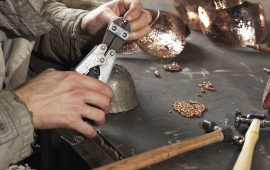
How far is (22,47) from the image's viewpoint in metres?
1.09

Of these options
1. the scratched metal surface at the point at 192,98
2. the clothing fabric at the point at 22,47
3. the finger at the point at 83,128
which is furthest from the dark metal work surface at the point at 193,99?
the clothing fabric at the point at 22,47

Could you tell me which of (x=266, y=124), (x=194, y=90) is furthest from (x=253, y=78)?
(x=266, y=124)

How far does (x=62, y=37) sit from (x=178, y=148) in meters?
0.56

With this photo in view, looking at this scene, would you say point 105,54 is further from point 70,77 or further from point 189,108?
point 189,108

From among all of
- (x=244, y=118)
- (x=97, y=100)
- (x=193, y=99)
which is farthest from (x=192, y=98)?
(x=97, y=100)

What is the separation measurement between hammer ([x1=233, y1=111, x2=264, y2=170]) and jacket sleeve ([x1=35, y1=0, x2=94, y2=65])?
0.52 metres

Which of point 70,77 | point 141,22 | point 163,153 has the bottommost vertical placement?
point 163,153

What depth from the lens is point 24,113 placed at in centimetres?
91

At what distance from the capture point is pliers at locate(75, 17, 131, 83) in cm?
100

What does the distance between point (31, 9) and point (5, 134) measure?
29 cm

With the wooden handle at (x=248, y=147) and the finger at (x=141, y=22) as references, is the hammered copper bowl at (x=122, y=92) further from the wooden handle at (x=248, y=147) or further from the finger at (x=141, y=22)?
the wooden handle at (x=248, y=147)

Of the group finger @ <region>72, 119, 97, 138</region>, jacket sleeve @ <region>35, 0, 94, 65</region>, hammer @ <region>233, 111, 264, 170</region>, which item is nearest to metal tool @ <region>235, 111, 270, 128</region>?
hammer @ <region>233, 111, 264, 170</region>

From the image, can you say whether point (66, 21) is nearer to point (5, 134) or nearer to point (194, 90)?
point (194, 90)

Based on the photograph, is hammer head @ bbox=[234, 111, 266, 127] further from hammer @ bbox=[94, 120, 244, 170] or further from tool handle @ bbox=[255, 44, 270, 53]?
tool handle @ bbox=[255, 44, 270, 53]
